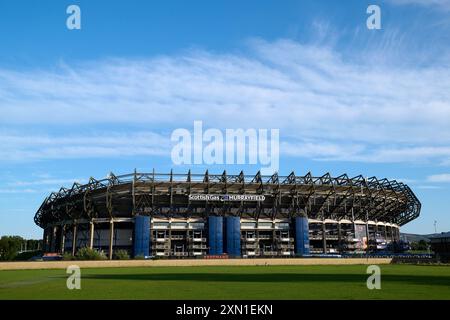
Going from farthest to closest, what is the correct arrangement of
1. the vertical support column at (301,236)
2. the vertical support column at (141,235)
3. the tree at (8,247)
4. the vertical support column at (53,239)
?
the vertical support column at (53,239) → the tree at (8,247) → the vertical support column at (301,236) → the vertical support column at (141,235)

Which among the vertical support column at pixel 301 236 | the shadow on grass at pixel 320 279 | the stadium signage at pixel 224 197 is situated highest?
the stadium signage at pixel 224 197

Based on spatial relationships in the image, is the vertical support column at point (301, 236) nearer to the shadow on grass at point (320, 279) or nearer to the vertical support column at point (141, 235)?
the vertical support column at point (141, 235)

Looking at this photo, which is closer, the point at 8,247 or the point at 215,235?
the point at 215,235

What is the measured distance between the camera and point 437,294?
69.1 ft

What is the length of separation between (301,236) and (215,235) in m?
21.1

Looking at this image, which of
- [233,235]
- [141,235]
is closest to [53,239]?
[141,235]

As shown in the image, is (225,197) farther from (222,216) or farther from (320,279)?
(320,279)

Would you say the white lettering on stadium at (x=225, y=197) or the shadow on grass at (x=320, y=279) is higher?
the white lettering on stadium at (x=225, y=197)

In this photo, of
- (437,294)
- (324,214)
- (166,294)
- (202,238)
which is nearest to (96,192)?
(202,238)

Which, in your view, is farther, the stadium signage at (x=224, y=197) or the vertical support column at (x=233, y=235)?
the vertical support column at (x=233, y=235)

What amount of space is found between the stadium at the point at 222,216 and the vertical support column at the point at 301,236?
24 centimetres

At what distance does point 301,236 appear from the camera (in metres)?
101

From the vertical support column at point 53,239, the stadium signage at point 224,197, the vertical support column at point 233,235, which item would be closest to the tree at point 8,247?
the vertical support column at point 53,239

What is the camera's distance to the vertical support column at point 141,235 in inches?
3731
